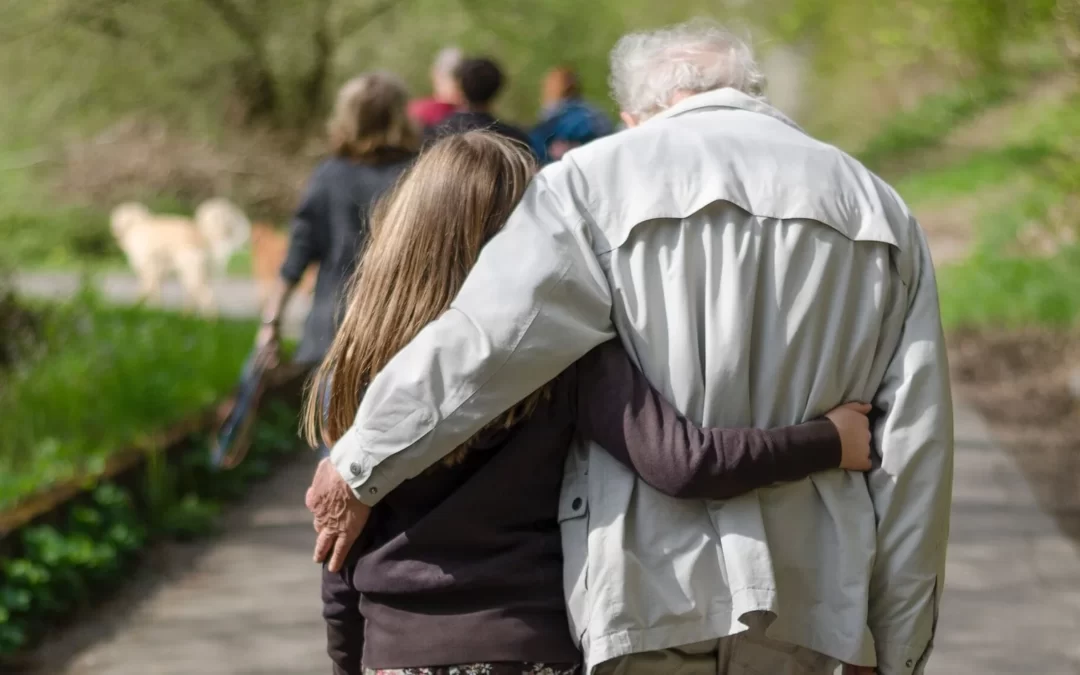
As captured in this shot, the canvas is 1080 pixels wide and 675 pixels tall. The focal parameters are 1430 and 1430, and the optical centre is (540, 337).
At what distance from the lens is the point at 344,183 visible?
211 inches

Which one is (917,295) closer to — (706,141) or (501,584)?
(706,141)

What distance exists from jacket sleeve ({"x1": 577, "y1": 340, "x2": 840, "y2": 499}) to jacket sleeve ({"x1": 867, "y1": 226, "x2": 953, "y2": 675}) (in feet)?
0.42

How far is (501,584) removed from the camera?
2332 millimetres

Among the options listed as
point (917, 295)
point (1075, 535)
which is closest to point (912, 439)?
point (917, 295)

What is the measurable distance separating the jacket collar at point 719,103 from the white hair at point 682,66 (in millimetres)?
55

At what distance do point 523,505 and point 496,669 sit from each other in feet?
0.88

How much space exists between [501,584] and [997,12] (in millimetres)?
7282

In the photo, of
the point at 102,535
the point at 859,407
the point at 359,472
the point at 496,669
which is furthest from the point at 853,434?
the point at 102,535

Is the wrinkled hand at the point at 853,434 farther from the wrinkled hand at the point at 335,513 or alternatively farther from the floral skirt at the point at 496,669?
the wrinkled hand at the point at 335,513

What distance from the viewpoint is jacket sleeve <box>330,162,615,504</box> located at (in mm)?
2244

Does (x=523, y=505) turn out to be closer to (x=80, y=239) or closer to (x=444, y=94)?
(x=444, y=94)

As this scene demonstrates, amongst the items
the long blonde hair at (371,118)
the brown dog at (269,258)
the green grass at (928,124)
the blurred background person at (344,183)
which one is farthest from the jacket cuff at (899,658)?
the green grass at (928,124)

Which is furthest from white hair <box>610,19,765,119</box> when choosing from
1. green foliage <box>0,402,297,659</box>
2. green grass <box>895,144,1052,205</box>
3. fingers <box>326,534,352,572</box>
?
green grass <box>895,144,1052,205</box>

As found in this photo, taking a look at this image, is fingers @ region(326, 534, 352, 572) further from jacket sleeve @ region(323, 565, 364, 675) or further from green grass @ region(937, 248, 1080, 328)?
green grass @ region(937, 248, 1080, 328)
